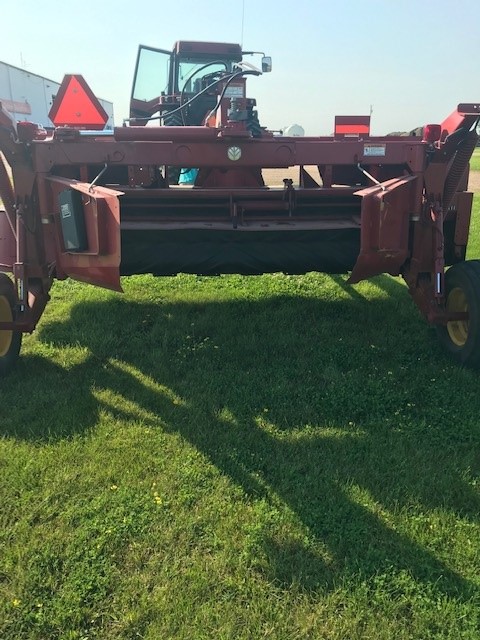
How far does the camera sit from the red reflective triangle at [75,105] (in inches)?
153

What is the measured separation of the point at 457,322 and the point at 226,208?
183 cm

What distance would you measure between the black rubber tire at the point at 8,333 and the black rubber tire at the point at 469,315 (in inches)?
114

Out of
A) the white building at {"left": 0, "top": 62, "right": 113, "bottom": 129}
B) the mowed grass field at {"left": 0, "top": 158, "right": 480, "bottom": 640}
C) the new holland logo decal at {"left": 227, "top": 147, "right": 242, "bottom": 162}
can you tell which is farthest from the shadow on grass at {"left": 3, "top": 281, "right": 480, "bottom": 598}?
the white building at {"left": 0, "top": 62, "right": 113, "bottom": 129}

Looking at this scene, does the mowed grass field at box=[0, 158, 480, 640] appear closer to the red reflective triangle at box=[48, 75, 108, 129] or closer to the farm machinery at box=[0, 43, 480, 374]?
the farm machinery at box=[0, 43, 480, 374]

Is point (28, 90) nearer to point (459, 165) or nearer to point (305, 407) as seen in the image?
point (459, 165)

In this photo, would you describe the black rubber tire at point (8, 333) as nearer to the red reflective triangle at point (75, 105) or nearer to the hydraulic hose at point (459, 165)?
the red reflective triangle at point (75, 105)

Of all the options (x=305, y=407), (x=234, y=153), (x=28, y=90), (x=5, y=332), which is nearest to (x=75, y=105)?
(x=234, y=153)

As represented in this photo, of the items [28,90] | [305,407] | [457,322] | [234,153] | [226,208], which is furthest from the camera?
[28,90]

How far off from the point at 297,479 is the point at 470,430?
108cm

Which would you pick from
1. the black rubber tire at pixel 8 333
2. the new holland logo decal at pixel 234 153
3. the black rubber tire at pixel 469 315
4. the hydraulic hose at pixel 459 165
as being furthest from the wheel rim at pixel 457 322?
the black rubber tire at pixel 8 333

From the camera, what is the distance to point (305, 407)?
339 cm

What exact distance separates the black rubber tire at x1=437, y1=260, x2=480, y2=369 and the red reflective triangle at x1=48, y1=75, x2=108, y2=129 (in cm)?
265

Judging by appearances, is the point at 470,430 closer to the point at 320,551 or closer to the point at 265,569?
the point at 320,551

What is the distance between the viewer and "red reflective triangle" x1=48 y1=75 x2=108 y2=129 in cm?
389
